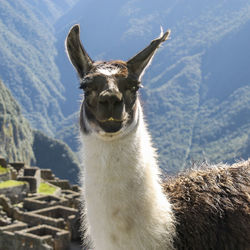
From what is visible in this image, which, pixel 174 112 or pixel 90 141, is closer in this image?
pixel 90 141

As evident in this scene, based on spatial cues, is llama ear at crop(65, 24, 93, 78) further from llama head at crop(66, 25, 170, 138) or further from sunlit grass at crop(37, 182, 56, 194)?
A: sunlit grass at crop(37, 182, 56, 194)

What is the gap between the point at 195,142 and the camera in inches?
5861

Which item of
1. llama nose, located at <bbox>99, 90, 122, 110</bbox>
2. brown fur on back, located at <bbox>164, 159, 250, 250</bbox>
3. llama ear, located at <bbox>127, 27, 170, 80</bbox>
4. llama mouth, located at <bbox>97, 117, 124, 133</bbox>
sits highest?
llama ear, located at <bbox>127, 27, 170, 80</bbox>

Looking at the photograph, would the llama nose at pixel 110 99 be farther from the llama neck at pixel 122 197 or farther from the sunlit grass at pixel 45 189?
the sunlit grass at pixel 45 189

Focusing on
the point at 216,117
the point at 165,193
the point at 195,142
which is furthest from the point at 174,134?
the point at 165,193

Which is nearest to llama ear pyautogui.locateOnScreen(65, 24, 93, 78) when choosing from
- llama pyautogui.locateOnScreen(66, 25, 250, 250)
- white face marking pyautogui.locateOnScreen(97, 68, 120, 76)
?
llama pyautogui.locateOnScreen(66, 25, 250, 250)

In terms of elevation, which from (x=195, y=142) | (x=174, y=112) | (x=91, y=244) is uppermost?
(x=174, y=112)

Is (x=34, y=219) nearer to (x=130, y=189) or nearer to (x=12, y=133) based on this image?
(x=130, y=189)

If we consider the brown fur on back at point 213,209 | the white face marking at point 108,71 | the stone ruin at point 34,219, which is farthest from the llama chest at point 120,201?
the stone ruin at point 34,219

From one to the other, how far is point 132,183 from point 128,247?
58 centimetres

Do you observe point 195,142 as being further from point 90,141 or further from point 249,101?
point 90,141

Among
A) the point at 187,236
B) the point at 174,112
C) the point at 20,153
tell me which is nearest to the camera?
the point at 187,236

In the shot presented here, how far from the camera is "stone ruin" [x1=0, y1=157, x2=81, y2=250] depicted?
19.1 meters

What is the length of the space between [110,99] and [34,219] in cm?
1987
